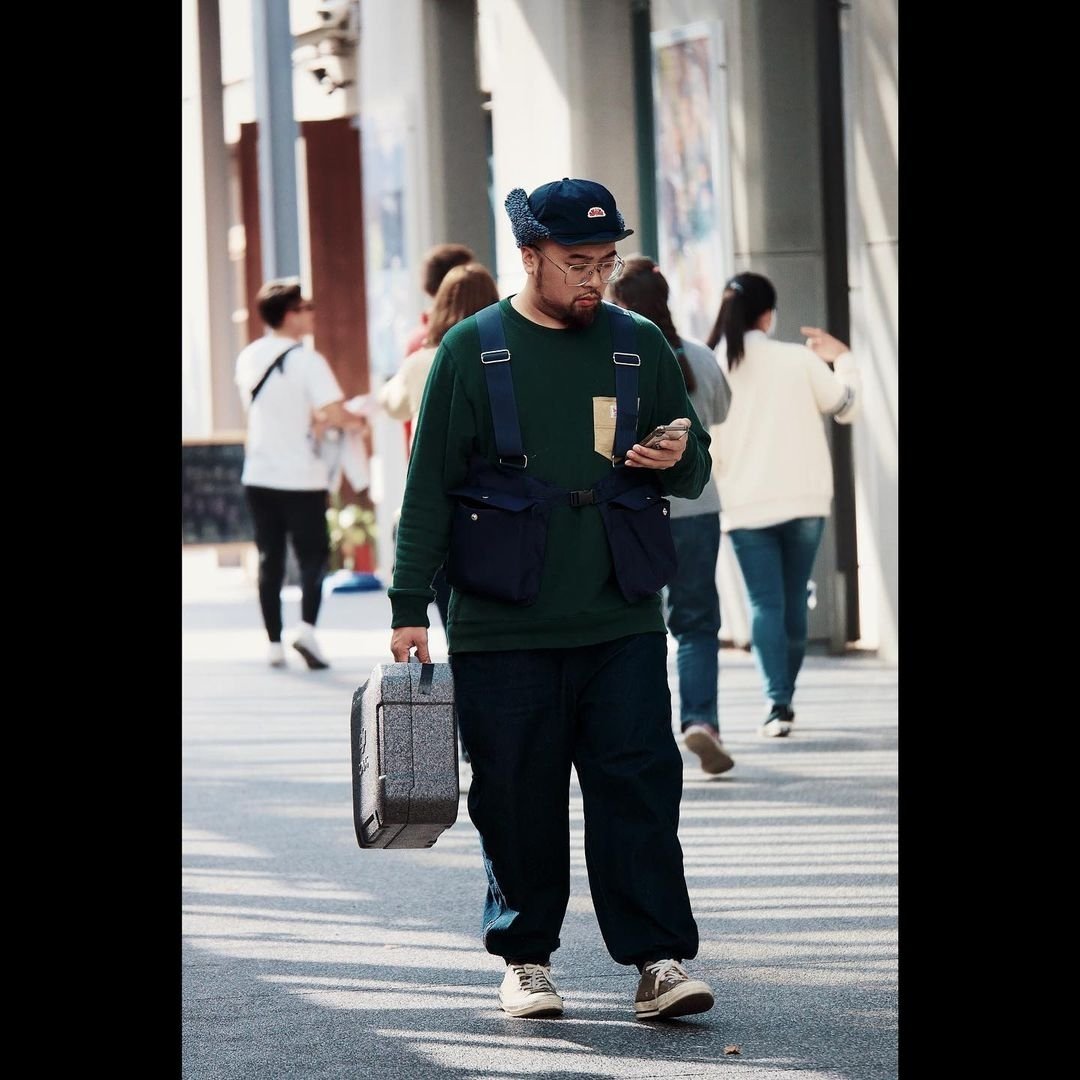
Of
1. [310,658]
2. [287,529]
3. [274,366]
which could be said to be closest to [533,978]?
[274,366]

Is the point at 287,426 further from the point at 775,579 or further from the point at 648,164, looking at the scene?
the point at 775,579

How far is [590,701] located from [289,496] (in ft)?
26.2

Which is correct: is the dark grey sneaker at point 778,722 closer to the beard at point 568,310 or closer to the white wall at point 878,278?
the white wall at point 878,278

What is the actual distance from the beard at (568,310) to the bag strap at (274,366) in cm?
794

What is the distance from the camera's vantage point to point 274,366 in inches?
515

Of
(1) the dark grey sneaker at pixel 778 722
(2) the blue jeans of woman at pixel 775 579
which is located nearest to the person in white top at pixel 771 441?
(2) the blue jeans of woman at pixel 775 579

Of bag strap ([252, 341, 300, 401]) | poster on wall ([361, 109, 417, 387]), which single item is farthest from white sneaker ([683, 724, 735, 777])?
poster on wall ([361, 109, 417, 387])

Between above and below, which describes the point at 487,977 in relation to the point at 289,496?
below

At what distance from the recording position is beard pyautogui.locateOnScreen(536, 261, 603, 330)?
5176 millimetres
